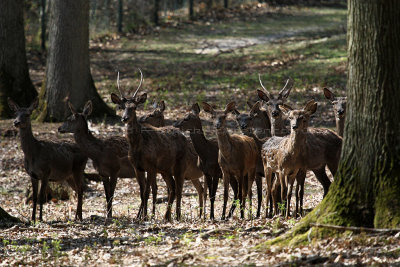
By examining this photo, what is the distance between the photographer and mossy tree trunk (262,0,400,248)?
25.2 ft

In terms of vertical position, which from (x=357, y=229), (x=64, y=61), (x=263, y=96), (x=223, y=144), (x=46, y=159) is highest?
(x=64, y=61)

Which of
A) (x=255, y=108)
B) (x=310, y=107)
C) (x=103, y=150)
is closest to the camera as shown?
(x=310, y=107)

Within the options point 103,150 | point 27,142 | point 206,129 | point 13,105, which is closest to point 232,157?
point 103,150

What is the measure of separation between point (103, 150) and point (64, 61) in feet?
23.7

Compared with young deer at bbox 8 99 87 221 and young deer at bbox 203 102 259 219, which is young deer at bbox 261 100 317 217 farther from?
young deer at bbox 8 99 87 221

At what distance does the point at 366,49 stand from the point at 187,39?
28.0 metres

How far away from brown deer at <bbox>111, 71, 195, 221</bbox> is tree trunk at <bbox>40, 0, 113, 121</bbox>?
23.0 ft

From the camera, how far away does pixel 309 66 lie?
86.7 feet

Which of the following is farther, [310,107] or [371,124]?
[310,107]

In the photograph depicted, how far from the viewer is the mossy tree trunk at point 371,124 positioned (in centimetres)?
769

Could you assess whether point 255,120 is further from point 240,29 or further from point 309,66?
point 240,29

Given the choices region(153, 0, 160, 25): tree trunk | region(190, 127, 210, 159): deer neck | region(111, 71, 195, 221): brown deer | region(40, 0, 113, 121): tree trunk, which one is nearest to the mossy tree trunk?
region(111, 71, 195, 221): brown deer

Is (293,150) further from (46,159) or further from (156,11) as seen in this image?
(156,11)

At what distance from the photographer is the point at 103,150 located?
12625 mm
